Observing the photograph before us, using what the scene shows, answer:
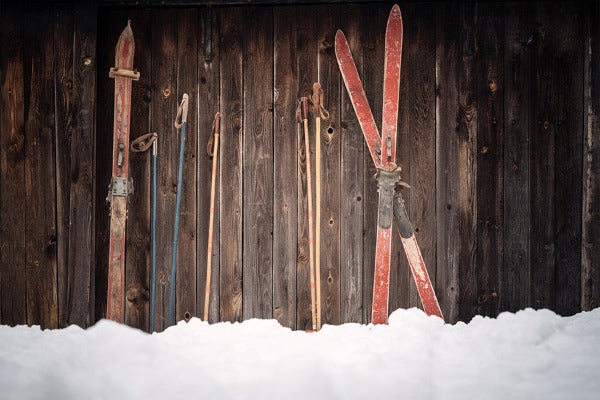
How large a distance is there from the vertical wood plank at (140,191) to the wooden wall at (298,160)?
0.04 ft

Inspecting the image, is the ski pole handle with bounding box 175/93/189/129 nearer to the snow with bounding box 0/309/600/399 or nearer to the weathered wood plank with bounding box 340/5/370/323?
the weathered wood plank with bounding box 340/5/370/323

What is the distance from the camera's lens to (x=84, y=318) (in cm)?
248

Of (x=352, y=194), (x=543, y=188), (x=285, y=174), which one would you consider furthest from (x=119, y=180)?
(x=543, y=188)

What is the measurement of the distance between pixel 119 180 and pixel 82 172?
209mm

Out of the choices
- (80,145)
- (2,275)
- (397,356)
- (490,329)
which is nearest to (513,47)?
(490,329)

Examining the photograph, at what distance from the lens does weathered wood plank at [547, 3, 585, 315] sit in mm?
2527

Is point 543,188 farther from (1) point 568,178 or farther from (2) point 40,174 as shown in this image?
(2) point 40,174

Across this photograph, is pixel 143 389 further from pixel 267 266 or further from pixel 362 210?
pixel 362 210

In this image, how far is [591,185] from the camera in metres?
2.51

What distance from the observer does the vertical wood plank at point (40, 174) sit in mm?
2537

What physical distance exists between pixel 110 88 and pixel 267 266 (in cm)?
146

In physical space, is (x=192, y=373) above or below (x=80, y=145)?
below

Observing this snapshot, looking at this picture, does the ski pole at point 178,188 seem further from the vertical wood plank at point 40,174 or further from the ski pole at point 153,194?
the vertical wood plank at point 40,174

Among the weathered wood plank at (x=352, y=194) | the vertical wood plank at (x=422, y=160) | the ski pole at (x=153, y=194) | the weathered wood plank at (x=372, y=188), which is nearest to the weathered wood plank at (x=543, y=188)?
the vertical wood plank at (x=422, y=160)
